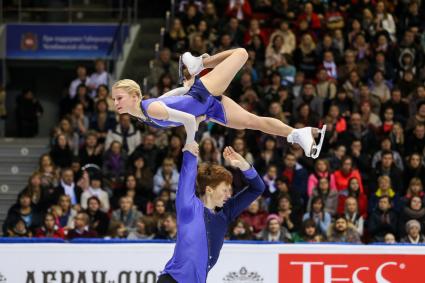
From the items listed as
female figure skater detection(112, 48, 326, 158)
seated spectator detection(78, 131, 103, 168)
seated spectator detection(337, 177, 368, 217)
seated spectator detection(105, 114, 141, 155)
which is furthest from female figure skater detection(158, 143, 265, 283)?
seated spectator detection(105, 114, 141, 155)

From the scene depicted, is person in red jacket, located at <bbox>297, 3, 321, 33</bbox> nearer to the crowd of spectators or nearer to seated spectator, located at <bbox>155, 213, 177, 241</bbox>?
the crowd of spectators

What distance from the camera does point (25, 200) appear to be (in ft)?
45.5

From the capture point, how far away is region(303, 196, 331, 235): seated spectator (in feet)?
43.5

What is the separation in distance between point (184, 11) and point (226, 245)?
856cm

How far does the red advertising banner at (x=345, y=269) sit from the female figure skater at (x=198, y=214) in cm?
271

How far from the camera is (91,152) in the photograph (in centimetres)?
1524

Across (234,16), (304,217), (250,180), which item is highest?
(234,16)

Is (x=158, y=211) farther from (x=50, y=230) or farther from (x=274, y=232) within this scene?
(x=274, y=232)

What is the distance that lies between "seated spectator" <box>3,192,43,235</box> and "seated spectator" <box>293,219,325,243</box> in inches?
132

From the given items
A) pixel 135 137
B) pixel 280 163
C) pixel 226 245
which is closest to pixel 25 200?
pixel 135 137

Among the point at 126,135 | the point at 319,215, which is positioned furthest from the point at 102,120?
the point at 319,215

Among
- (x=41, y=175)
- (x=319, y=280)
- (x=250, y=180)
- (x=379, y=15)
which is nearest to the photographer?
(x=250, y=180)

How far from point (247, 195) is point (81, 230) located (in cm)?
555

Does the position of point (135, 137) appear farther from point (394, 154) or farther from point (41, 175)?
point (394, 154)
